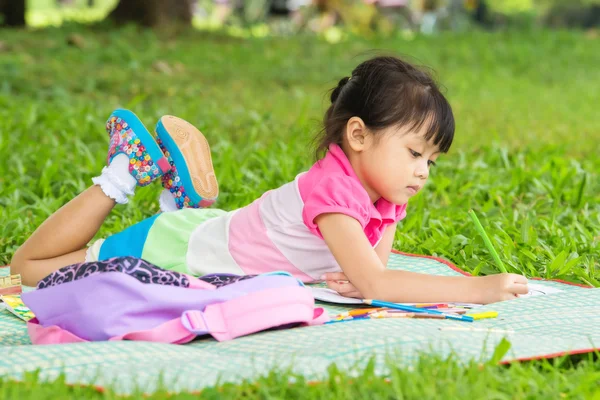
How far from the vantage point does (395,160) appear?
9.32 feet

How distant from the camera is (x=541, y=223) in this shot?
397 cm

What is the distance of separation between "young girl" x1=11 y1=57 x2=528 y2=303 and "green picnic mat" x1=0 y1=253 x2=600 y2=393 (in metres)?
0.29

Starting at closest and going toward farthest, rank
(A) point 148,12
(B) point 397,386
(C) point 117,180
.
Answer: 1. (B) point 397,386
2. (C) point 117,180
3. (A) point 148,12

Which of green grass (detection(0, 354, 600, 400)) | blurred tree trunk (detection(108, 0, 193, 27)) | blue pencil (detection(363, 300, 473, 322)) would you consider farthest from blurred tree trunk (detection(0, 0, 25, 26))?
green grass (detection(0, 354, 600, 400))

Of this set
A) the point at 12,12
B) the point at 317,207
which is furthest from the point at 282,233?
the point at 12,12

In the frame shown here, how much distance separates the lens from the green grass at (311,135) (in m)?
3.34

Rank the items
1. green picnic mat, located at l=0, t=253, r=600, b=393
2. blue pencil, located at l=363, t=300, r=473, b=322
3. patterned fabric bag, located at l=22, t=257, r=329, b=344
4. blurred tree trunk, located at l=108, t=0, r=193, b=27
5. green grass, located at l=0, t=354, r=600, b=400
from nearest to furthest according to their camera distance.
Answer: green grass, located at l=0, t=354, r=600, b=400 → green picnic mat, located at l=0, t=253, r=600, b=393 → patterned fabric bag, located at l=22, t=257, r=329, b=344 → blue pencil, located at l=363, t=300, r=473, b=322 → blurred tree trunk, located at l=108, t=0, r=193, b=27

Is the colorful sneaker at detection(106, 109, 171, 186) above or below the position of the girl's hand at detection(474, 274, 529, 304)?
above

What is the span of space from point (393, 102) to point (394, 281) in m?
0.55

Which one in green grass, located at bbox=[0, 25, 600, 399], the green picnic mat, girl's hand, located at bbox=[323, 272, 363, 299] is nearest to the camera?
the green picnic mat

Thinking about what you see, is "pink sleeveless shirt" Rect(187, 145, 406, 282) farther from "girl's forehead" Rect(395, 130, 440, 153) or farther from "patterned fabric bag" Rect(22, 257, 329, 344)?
"patterned fabric bag" Rect(22, 257, 329, 344)

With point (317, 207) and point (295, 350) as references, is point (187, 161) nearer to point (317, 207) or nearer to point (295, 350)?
point (317, 207)

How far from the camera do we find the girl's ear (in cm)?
288

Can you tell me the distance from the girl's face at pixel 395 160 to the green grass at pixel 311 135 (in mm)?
369
